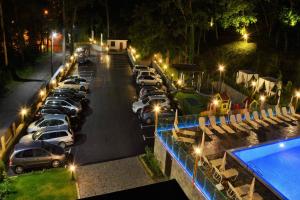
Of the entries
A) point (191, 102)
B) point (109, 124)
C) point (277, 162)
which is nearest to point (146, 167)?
point (109, 124)

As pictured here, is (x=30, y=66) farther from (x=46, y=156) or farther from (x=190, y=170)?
(x=190, y=170)

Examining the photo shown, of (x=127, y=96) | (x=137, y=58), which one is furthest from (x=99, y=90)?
(x=137, y=58)

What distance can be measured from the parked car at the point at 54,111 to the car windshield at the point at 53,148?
5.25 meters

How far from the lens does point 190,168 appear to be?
47.1 feet

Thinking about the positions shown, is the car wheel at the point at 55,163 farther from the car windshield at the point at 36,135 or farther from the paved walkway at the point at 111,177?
the car windshield at the point at 36,135

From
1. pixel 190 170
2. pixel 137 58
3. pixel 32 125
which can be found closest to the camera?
pixel 190 170

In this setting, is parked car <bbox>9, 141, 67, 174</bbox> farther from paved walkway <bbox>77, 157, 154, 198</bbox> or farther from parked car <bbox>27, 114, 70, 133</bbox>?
parked car <bbox>27, 114, 70, 133</bbox>

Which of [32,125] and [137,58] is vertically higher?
[137,58]

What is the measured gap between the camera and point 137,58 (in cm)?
4662

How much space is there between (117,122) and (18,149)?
→ 27.6 ft

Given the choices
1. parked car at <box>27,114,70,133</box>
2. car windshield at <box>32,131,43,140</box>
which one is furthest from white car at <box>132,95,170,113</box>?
car windshield at <box>32,131,43,140</box>

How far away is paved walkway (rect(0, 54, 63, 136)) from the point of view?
2541cm

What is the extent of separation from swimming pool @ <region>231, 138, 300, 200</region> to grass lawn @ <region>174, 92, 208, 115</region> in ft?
26.6

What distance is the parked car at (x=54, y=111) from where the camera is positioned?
23577mm
